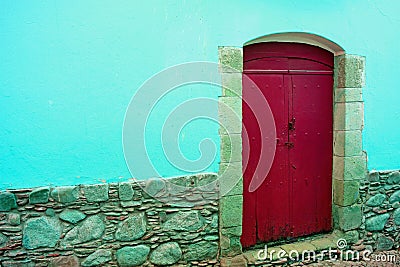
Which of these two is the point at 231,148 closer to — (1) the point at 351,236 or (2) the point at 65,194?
(2) the point at 65,194

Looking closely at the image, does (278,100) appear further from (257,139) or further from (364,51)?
(364,51)

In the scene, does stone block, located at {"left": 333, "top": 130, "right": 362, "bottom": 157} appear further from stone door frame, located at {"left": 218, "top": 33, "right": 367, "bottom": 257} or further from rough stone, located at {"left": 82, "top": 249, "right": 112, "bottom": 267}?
rough stone, located at {"left": 82, "top": 249, "right": 112, "bottom": 267}

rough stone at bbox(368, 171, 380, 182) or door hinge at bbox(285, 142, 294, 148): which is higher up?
door hinge at bbox(285, 142, 294, 148)

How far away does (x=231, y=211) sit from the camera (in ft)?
9.18

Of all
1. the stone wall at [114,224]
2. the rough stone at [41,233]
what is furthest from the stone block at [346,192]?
the rough stone at [41,233]

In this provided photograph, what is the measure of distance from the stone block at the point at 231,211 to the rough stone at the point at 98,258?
3.31 feet

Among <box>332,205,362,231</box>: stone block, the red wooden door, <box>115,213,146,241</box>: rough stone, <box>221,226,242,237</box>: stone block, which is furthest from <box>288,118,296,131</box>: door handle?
<box>115,213,146,241</box>: rough stone

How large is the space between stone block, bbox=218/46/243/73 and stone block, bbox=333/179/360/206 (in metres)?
1.70

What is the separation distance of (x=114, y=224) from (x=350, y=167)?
8.06 ft

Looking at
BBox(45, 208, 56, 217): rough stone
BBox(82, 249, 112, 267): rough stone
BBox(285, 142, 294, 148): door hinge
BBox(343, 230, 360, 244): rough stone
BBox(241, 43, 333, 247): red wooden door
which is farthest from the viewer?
BBox(343, 230, 360, 244): rough stone

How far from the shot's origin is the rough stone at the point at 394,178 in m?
3.40

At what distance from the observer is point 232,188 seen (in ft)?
9.16

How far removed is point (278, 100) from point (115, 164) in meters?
1.72

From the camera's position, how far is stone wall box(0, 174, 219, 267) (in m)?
2.29
